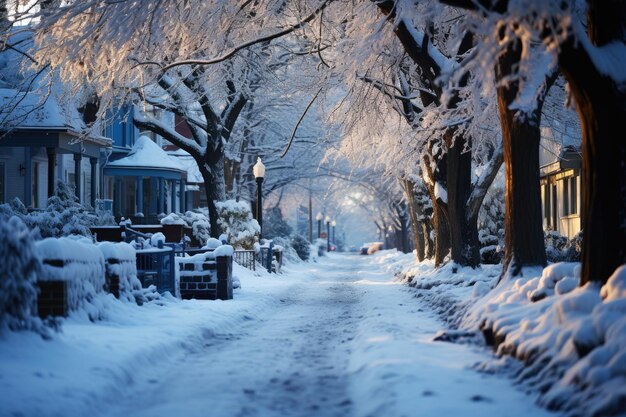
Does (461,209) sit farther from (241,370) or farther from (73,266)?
(241,370)

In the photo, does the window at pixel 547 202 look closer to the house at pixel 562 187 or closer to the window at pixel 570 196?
the house at pixel 562 187

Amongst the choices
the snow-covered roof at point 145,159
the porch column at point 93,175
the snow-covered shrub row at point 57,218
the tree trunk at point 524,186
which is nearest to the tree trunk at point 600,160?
the tree trunk at point 524,186

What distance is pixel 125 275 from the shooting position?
14609 mm

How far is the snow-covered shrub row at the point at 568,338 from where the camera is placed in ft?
21.9

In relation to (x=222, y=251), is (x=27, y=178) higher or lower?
higher

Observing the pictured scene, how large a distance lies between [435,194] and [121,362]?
48.4ft

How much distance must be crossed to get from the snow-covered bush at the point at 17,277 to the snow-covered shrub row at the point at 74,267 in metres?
1.18

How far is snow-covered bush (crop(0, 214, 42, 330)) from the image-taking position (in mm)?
8930

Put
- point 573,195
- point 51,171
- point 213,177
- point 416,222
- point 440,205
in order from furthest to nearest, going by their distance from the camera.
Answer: point 416,222 → point 573,195 → point 213,177 → point 51,171 → point 440,205

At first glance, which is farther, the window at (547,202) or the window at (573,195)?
the window at (547,202)

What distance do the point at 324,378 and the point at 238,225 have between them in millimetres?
24874

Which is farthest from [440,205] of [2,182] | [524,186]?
[2,182]

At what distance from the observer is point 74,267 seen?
11.7 m

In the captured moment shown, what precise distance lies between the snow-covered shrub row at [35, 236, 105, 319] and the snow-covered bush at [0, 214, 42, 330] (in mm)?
1183
